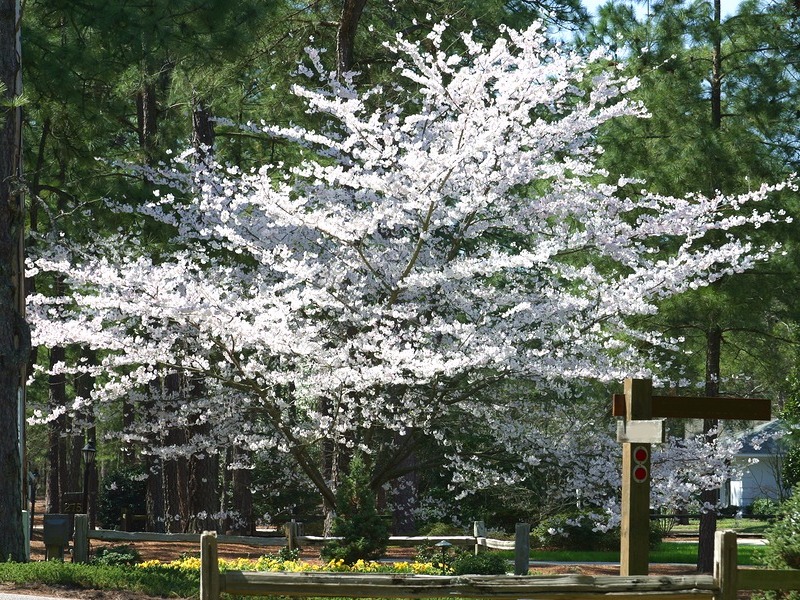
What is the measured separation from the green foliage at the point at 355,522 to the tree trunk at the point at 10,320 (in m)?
4.04

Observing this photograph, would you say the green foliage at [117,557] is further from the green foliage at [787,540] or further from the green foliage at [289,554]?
the green foliage at [787,540]

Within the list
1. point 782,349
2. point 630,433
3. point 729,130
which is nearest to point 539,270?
point 729,130

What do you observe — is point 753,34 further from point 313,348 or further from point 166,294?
point 166,294

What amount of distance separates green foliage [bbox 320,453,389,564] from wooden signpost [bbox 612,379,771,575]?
638 cm

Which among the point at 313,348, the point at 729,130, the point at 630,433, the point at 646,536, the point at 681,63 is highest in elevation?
the point at 681,63

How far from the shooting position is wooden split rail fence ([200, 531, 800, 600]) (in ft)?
20.6

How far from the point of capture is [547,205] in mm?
13570

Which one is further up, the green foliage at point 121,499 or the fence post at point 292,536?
the fence post at point 292,536

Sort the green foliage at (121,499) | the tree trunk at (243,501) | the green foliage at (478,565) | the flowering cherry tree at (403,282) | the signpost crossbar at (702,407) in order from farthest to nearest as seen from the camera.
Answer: the green foliage at (121,499), the tree trunk at (243,501), the green foliage at (478,565), the flowering cherry tree at (403,282), the signpost crossbar at (702,407)

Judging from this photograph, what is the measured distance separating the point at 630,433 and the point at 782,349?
13197mm

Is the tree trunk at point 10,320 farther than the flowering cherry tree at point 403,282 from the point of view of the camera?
No

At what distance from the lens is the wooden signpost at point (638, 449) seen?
784cm

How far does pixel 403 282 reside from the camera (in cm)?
1233

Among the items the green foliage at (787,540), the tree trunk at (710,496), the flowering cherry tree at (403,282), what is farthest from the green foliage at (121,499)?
the green foliage at (787,540)
